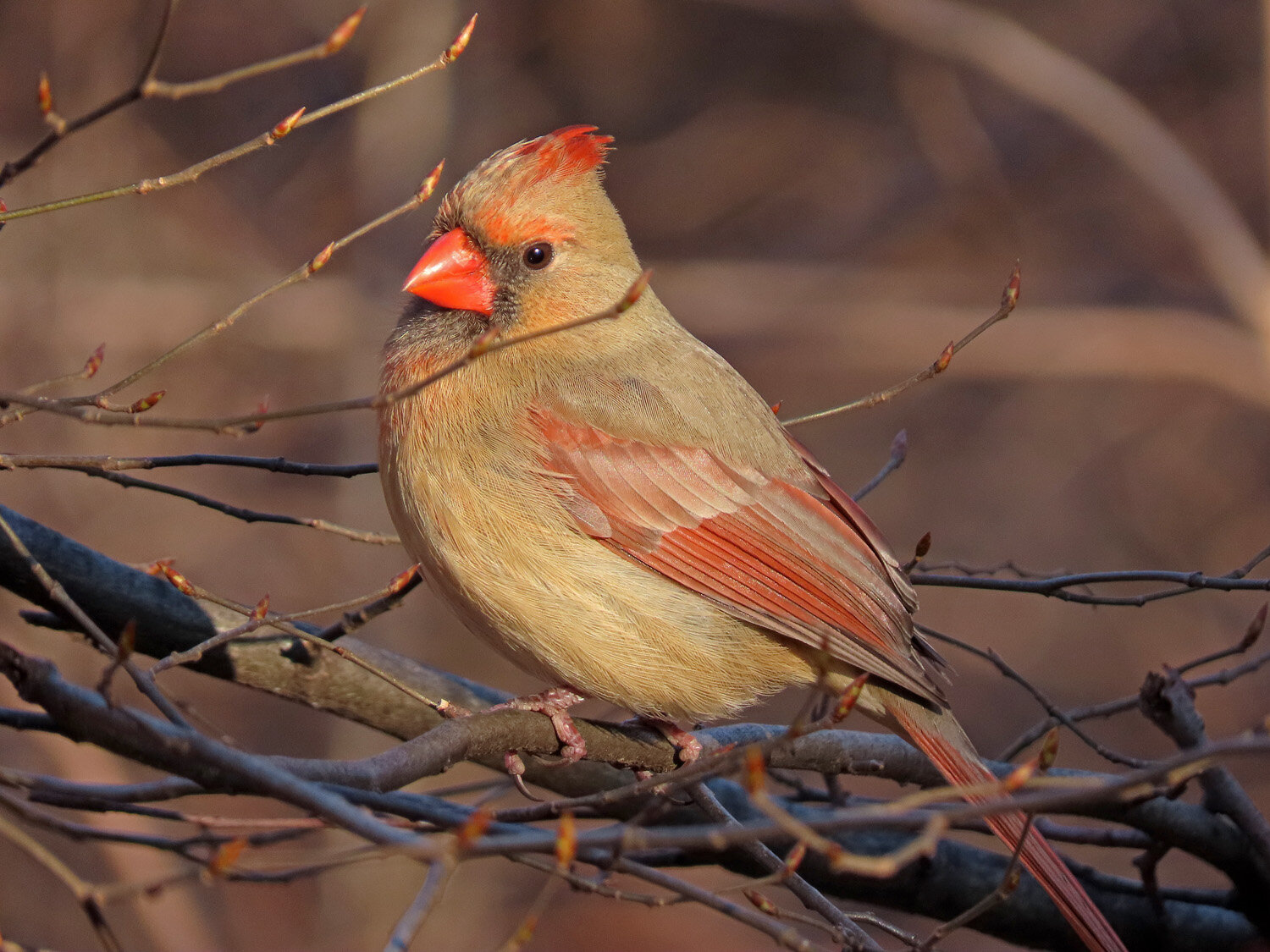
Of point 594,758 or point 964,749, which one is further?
point 964,749

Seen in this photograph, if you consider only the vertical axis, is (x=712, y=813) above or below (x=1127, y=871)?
below

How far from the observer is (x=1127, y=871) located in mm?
7176

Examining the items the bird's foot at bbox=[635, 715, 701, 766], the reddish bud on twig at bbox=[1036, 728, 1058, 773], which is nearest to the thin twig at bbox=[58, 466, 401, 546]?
the bird's foot at bbox=[635, 715, 701, 766]

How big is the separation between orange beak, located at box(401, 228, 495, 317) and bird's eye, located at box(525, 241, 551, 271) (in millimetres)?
100

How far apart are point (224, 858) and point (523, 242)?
1.96 meters

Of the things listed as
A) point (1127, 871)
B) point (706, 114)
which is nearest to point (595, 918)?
point (1127, 871)

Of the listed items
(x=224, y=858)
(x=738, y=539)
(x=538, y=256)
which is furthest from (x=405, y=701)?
(x=224, y=858)

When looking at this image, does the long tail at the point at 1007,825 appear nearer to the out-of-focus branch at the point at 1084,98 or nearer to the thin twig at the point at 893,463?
the thin twig at the point at 893,463

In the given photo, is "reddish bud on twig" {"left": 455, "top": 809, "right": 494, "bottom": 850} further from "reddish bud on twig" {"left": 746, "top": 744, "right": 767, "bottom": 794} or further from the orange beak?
the orange beak

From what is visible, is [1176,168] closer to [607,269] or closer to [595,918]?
[595,918]

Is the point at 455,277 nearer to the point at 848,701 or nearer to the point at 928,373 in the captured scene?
the point at 928,373

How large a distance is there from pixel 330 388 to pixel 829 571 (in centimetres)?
585

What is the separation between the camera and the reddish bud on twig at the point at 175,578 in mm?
2479

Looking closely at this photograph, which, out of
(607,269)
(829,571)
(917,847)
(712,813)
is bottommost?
(917,847)
